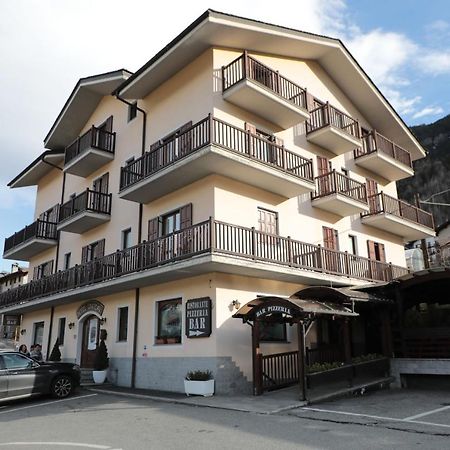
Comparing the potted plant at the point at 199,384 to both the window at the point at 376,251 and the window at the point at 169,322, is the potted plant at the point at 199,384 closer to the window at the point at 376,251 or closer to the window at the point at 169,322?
the window at the point at 169,322

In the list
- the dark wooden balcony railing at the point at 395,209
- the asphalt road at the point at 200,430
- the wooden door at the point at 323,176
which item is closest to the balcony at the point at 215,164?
the wooden door at the point at 323,176

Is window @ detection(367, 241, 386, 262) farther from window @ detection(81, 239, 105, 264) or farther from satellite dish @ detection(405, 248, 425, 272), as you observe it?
window @ detection(81, 239, 105, 264)

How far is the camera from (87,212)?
2006cm

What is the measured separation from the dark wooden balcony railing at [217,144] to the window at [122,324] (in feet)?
16.6

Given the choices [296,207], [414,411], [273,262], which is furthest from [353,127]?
[414,411]

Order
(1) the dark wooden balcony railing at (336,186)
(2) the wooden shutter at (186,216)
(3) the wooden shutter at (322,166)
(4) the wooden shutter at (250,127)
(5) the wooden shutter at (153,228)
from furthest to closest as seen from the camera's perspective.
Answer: (3) the wooden shutter at (322,166), (1) the dark wooden balcony railing at (336,186), (5) the wooden shutter at (153,228), (4) the wooden shutter at (250,127), (2) the wooden shutter at (186,216)

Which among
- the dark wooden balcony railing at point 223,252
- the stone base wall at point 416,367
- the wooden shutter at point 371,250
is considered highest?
the wooden shutter at point 371,250

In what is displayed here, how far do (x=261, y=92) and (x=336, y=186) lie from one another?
5.14 m

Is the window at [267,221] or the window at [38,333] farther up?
the window at [267,221]

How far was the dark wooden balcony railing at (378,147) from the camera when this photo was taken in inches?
872

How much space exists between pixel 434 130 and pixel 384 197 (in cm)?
7969

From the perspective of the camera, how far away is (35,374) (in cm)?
1362

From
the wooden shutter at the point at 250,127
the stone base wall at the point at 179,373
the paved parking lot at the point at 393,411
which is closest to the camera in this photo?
the paved parking lot at the point at 393,411

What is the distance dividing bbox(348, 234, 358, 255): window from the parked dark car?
41.5ft
